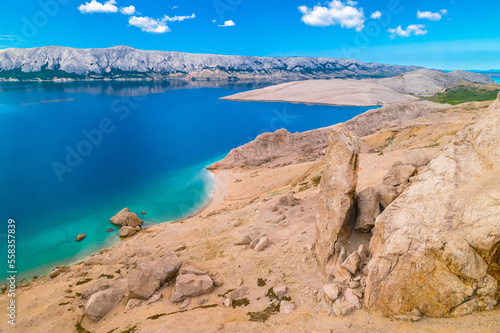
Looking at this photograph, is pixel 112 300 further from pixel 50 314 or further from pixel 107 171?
pixel 107 171

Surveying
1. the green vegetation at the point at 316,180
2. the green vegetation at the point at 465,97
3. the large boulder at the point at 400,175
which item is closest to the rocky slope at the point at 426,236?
the large boulder at the point at 400,175

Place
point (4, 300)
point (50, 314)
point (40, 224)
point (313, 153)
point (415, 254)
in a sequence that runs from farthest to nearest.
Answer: point (313, 153), point (40, 224), point (4, 300), point (50, 314), point (415, 254)

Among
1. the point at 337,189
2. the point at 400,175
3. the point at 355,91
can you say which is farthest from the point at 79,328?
the point at 355,91

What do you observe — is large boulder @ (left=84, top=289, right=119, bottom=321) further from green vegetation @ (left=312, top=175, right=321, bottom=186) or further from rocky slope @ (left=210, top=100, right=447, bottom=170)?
rocky slope @ (left=210, top=100, right=447, bottom=170)

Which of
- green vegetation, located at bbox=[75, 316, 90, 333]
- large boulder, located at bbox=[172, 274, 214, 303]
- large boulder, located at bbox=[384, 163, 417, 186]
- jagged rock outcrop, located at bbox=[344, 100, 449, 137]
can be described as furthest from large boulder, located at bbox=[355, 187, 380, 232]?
jagged rock outcrop, located at bbox=[344, 100, 449, 137]

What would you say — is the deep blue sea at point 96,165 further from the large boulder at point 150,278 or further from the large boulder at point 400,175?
the large boulder at point 400,175

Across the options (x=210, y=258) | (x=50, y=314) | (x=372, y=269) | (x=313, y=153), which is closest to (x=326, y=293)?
(x=372, y=269)

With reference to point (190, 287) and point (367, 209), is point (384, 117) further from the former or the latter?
point (190, 287)
